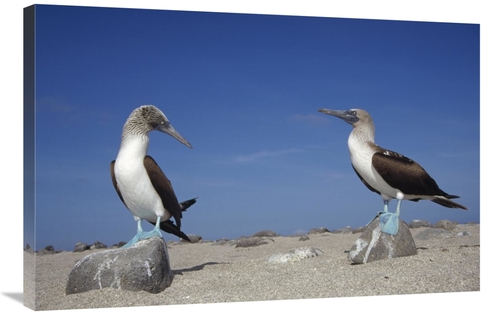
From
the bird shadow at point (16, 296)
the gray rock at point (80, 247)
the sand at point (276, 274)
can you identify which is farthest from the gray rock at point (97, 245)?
the bird shadow at point (16, 296)

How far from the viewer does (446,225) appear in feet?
35.7

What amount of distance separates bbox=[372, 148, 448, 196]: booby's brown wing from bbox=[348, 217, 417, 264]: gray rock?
50 cm

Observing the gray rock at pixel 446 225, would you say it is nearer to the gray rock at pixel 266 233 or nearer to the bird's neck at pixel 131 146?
the gray rock at pixel 266 233

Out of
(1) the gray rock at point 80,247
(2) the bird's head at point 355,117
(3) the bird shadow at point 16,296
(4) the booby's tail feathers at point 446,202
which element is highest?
(2) the bird's head at point 355,117

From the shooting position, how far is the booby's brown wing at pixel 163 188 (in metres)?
8.88

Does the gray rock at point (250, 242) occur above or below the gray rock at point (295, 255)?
above

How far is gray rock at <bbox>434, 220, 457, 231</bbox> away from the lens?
10758mm

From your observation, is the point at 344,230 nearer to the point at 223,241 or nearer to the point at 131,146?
the point at 223,241

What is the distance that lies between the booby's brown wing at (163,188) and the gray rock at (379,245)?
243 centimetres

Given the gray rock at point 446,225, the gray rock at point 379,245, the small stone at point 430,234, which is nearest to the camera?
the gray rock at point 379,245

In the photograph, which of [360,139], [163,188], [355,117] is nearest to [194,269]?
[163,188]

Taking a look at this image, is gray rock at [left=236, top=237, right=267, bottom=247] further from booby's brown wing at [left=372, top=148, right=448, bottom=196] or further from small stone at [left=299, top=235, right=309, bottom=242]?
booby's brown wing at [left=372, top=148, right=448, bottom=196]

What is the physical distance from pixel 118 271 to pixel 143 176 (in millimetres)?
1190

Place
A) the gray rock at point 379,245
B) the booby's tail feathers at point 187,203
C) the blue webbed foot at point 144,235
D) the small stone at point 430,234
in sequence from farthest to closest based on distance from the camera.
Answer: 1. the small stone at point 430,234
2. the gray rock at point 379,245
3. the booby's tail feathers at point 187,203
4. the blue webbed foot at point 144,235
